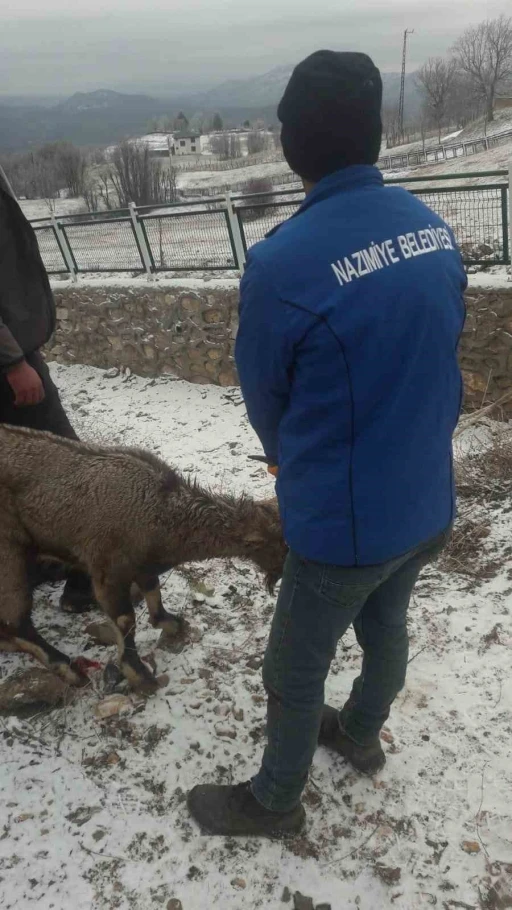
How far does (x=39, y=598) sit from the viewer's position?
4.00 metres

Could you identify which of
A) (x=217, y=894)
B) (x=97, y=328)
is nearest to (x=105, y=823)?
(x=217, y=894)

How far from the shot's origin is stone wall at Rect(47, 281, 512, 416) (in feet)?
22.6

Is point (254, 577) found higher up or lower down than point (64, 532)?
lower down

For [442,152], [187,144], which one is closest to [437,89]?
[442,152]

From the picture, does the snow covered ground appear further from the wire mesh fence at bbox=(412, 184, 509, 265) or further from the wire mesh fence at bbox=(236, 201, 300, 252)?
the wire mesh fence at bbox=(236, 201, 300, 252)

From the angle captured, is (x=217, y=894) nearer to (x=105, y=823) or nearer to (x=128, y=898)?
(x=128, y=898)

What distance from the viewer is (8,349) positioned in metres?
3.00

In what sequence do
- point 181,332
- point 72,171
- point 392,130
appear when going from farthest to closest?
point 392,130 → point 72,171 → point 181,332

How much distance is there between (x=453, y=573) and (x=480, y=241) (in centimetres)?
541

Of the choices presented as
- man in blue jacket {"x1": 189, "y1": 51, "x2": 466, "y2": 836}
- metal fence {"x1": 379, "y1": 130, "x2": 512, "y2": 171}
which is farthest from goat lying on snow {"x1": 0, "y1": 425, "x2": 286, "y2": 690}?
metal fence {"x1": 379, "y1": 130, "x2": 512, "y2": 171}

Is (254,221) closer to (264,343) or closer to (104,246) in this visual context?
(104,246)

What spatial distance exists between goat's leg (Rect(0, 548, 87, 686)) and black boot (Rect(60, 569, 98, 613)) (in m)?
0.50

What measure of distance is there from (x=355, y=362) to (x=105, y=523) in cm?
200

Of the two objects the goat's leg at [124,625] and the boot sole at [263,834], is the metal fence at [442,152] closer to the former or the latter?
the goat's leg at [124,625]
